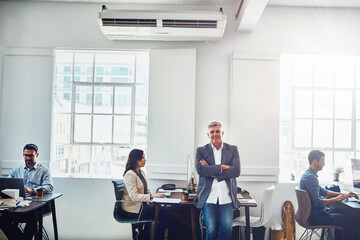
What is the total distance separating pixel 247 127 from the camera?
199 inches

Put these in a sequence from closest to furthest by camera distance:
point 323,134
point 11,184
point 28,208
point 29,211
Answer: point 28,208
point 29,211
point 11,184
point 323,134

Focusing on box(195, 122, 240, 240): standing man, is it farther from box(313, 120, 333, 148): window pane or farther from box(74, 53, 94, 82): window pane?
box(74, 53, 94, 82): window pane

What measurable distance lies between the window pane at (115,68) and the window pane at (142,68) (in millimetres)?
86

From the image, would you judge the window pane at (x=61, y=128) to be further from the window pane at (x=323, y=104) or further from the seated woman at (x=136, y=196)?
the window pane at (x=323, y=104)

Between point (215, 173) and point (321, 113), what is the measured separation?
8.88ft

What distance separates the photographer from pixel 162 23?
4508 millimetres

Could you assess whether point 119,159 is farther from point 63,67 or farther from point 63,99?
point 63,67

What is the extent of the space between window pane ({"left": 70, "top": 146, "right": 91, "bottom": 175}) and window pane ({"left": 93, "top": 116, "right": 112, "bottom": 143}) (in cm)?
29

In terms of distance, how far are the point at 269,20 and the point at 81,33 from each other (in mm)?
3152

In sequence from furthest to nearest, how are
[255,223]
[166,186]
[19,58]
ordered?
[19,58] → [166,186] → [255,223]

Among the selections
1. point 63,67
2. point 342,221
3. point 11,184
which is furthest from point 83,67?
point 342,221

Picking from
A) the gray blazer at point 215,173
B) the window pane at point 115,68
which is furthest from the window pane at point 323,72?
the window pane at point 115,68

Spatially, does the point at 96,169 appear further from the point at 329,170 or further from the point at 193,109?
the point at 329,170

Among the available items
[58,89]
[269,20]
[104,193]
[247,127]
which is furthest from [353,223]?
[58,89]
